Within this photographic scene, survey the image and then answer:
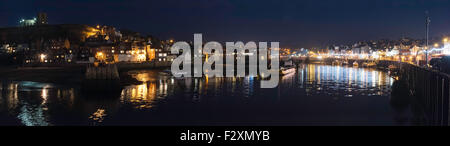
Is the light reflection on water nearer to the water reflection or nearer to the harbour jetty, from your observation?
the water reflection

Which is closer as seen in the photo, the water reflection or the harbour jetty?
the water reflection

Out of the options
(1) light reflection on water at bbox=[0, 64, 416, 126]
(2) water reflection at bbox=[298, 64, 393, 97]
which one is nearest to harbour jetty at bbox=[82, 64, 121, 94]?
(1) light reflection on water at bbox=[0, 64, 416, 126]

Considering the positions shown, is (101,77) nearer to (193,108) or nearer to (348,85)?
(193,108)

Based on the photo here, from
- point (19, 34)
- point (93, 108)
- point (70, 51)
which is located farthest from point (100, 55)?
point (93, 108)

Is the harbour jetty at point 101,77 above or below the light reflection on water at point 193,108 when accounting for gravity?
above

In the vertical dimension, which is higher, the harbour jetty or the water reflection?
the harbour jetty

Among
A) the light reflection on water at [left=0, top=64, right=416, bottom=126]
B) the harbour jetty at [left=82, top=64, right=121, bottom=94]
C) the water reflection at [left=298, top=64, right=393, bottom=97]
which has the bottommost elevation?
the light reflection on water at [left=0, top=64, right=416, bottom=126]

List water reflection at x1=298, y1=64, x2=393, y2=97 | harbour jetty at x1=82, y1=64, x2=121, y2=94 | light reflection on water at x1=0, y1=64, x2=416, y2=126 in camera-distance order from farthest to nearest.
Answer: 1. harbour jetty at x1=82, y1=64, x2=121, y2=94
2. water reflection at x1=298, y1=64, x2=393, y2=97
3. light reflection on water at x1=0, y1=64, x2=416, y2=126

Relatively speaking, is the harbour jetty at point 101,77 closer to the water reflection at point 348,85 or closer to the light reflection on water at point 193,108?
the light reflection on water at point 193,108

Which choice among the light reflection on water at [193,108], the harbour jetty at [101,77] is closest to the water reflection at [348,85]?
the light reflection on water at [193,108]

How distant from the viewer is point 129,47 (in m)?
87.5

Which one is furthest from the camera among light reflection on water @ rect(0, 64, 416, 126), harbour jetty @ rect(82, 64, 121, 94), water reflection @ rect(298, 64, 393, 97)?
harbour jetty @ rect(82, 64, 121, 94)
